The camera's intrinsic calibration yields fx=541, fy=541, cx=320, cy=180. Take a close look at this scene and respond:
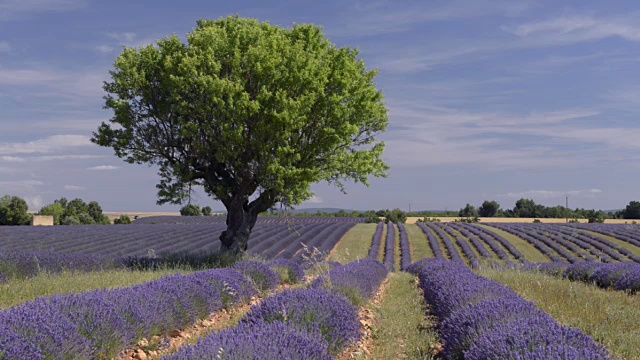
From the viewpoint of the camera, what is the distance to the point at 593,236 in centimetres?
3509

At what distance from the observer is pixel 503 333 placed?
4.45 metres

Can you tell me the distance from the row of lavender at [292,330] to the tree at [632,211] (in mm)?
74164

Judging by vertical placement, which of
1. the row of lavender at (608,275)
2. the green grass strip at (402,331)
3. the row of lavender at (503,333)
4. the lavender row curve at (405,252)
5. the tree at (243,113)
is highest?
the tree at (243,113)

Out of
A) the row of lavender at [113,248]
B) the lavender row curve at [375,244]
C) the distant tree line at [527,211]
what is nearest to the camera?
the row of lavender at [113,248]

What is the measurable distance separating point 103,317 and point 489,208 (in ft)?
261

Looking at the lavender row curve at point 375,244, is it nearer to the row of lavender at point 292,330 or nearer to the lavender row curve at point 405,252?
the lavender row curve at point 405,252

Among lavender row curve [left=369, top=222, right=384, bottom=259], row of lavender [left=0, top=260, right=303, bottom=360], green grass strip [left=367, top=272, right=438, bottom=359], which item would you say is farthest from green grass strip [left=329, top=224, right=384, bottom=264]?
row of lavender [left=0, top=260, right=303, bottom=360]

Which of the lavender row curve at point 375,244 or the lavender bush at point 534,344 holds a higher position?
the lavender bush at point 534,344

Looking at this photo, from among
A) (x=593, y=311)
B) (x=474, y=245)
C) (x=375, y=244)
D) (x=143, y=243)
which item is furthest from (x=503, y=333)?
(x=474, y=245)

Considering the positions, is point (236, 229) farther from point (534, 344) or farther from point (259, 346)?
point (534, 344)

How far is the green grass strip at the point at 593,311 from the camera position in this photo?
5.91 m

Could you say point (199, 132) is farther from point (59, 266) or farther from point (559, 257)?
point (559, 257)

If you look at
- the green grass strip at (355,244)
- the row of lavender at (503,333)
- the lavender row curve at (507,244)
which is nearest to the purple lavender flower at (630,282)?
the row of lavender at (503,333)

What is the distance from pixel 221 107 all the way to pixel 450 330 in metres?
10.0
